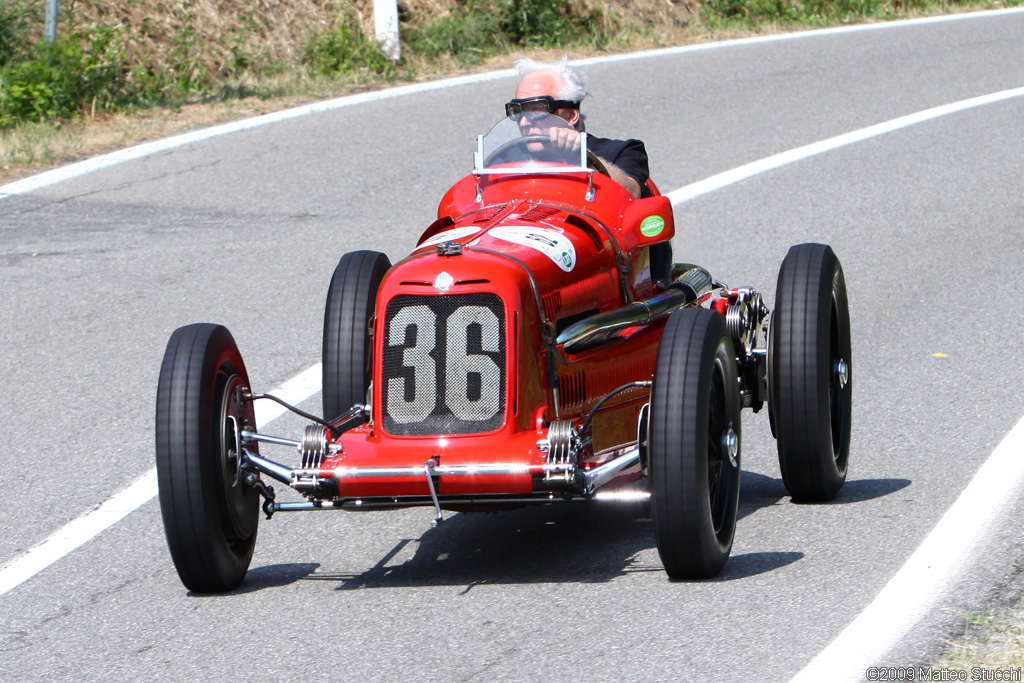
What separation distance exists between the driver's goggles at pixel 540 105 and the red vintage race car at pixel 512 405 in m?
0.72

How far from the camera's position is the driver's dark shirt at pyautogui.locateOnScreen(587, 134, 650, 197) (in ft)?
20.3

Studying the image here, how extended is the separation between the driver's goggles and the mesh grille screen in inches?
64.1

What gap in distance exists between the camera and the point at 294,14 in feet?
53.5

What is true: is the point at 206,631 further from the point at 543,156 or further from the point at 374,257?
the point at 543,156

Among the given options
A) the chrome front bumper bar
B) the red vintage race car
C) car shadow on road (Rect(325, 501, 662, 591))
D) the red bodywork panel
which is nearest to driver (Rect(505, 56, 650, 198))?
the red vintage race car

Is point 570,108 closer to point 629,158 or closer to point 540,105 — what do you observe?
point 540,105

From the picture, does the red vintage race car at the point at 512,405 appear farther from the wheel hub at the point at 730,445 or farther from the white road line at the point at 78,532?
the white road line at the point at 78,532

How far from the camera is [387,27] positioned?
15070 mm

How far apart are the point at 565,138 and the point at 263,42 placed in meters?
10.5

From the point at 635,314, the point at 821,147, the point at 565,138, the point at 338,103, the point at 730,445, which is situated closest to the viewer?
the point at 730,445

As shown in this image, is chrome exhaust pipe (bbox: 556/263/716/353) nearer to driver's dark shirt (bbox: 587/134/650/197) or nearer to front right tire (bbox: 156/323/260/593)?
driver's dark shirt (bbox: 587/134/650/197)

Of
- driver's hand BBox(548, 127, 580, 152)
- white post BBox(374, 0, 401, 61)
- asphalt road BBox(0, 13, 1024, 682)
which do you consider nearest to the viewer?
asphalt road BBox(0, 13, 1024, 682)

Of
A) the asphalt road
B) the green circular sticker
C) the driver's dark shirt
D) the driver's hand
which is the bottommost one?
the asphalt road

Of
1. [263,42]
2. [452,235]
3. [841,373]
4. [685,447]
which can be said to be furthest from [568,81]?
[263,42]
